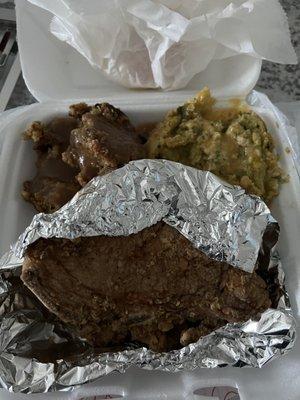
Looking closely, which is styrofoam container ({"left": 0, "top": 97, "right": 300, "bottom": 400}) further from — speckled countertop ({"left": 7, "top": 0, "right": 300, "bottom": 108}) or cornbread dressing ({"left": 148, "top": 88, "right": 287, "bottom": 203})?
speckled countertop ({"left": 7, "top": 0, "right": 300, "bottom": 108})

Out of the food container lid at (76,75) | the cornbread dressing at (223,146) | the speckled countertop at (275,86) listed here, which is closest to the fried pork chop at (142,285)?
the cornbread dressing at (223,146)

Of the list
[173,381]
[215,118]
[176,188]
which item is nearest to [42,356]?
[173,381]

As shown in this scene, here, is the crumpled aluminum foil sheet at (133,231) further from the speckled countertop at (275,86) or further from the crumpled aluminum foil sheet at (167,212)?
the speckled countertop at (275,86)

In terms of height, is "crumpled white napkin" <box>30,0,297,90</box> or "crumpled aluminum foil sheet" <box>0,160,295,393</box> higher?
"crumpled white napkin" <box>30,0,297,90</box>

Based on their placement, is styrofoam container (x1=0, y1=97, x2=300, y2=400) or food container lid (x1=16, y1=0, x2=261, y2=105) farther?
food container lid (x1=16, y1=0, x2=261, y2=105)

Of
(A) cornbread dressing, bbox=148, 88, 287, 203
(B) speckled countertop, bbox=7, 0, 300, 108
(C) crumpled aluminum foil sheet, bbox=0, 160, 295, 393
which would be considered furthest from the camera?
(B) speckled countertop, bbox=7, 0, 300, 108

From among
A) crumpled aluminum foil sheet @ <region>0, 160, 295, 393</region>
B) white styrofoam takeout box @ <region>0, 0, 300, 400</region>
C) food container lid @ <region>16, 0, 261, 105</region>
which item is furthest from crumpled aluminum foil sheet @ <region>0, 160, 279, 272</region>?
food container lid @ <region>16, 0, 261, 105</region>
